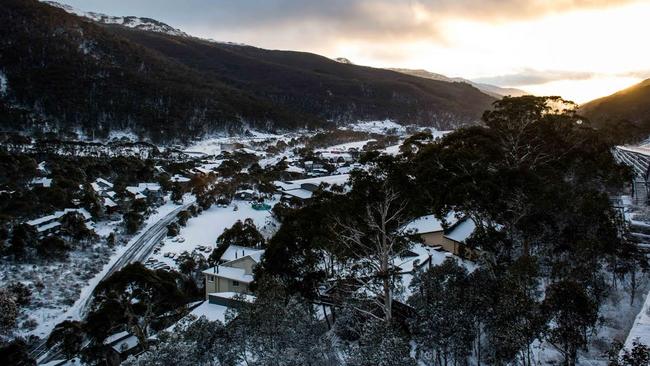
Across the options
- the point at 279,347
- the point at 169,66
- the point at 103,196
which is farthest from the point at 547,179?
the point at 169,66

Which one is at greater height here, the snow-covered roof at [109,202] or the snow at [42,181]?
the snow at [42,181]

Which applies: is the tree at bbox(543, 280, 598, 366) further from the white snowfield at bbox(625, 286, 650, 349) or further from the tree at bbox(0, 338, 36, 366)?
the tree at bbox(0, 338, 36, 366)

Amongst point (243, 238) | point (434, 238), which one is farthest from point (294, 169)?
point (434, 238)

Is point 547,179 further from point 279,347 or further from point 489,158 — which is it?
point 279,347

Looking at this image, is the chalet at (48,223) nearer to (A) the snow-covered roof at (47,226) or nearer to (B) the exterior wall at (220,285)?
(A) the snow-covered roof at (47,226)

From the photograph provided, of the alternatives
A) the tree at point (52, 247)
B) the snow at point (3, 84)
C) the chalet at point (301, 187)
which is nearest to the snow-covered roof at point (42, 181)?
the tree at point (52, 247)

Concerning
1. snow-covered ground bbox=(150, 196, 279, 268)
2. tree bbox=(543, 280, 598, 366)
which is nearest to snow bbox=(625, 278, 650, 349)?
tree bbox=(543, 280, 598, 366)

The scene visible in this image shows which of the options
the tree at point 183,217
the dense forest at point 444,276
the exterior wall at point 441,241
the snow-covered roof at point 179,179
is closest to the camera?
the dense forest at point 444,276

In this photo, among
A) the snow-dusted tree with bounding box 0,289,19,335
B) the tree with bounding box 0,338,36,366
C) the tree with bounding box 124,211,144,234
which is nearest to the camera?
the tree with bounding box 0,338,36,366
